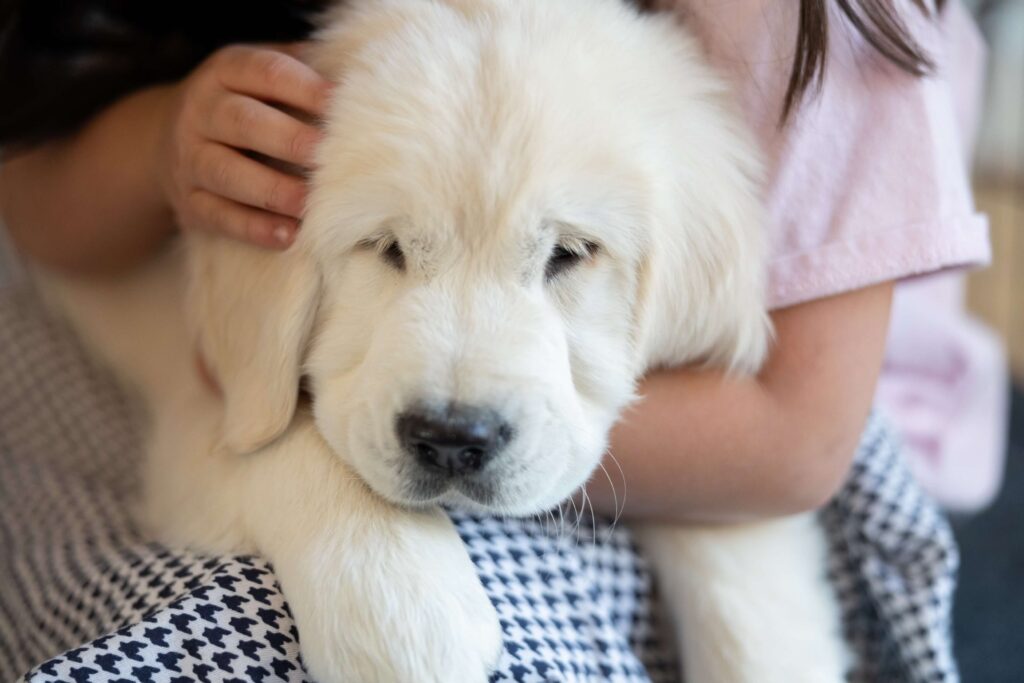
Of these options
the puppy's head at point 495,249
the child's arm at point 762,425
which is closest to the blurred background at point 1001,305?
the child's arm at point 762,425

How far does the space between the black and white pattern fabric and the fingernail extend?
1.05 feet

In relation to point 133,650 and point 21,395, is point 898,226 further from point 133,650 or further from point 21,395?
point 21,395

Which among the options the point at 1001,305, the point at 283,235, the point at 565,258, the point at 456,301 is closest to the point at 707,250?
the point at 565,258

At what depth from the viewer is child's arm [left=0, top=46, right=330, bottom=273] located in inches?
40.9

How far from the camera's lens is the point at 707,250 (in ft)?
3.51

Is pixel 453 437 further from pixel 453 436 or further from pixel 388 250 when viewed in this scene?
pixel 388 250

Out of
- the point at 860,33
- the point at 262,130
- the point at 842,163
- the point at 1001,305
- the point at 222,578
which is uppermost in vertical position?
the point at 860,33

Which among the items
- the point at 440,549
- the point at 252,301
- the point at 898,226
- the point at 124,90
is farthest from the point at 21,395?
the point at 898,226

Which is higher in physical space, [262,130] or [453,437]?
[262,130]

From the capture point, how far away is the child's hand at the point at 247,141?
1.03 meters

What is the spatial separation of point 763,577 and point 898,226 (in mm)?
441

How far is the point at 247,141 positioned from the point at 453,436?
1.34 ft

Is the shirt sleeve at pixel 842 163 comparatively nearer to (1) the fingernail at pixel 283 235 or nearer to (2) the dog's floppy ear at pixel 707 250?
(2) the dog's floppy ear at pixel 707 250

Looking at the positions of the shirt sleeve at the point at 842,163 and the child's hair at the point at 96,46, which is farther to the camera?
the child's hair at the point at 96,46
